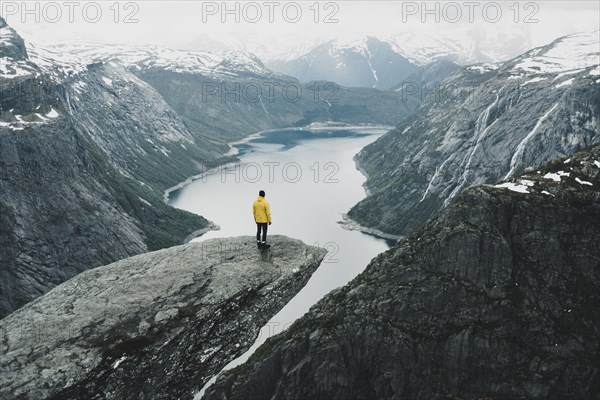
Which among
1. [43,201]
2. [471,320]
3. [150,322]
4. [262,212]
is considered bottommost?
[471,320]

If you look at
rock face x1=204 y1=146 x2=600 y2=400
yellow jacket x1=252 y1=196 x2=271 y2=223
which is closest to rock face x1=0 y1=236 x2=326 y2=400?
yellow jacket x1=252 y1=196 x2=271 y2=223

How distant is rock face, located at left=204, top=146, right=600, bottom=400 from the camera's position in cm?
6681

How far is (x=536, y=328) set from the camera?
67.3 metres

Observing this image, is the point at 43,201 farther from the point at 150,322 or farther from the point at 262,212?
the point at 150,322

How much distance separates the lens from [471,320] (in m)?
68.7

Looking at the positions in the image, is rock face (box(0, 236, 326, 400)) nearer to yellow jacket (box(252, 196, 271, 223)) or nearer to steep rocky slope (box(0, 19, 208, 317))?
yellow jacket (box(252, 196, 271, 223))

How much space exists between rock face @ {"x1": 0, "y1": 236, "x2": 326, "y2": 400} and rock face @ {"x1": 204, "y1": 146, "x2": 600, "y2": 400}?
32198mm

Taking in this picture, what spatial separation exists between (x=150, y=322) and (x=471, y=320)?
46699mm

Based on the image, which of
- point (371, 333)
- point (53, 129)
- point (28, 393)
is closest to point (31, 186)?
point (53, 129)

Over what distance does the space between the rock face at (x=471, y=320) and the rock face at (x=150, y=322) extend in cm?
3220

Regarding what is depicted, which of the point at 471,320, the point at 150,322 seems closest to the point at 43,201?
the point at 471,320

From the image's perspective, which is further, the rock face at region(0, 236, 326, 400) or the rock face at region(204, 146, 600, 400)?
the rock face at region(204, 146, 600, 400)

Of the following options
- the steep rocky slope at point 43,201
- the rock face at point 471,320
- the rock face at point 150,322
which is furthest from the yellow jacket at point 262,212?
the steep rocky slope at point 43,201

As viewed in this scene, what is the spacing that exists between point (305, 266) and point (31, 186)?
124055 millimetres
